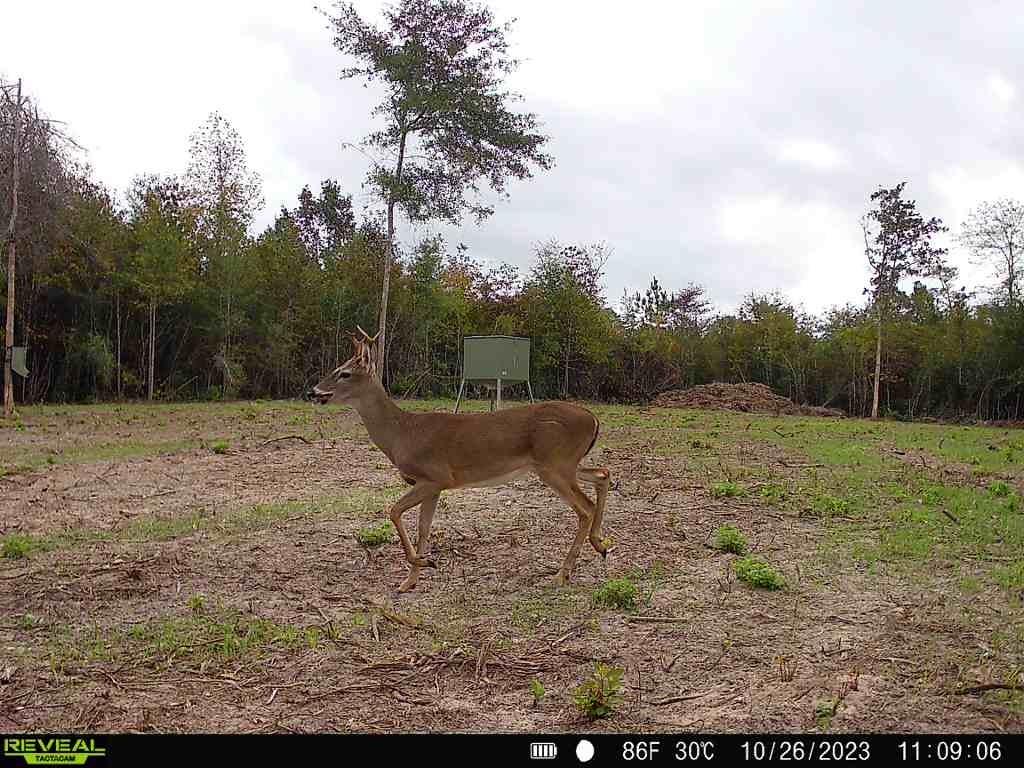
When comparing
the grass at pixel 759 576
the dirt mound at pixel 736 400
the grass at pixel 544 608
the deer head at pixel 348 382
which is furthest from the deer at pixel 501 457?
the dirt mound at pixel 736 400

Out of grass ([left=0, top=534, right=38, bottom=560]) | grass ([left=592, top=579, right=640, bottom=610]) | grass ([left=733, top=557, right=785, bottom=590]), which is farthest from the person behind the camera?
grass ([left=0, top=534, right=38, bottom=560])

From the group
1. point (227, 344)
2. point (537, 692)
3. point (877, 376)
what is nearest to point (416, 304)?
point (227, 344)

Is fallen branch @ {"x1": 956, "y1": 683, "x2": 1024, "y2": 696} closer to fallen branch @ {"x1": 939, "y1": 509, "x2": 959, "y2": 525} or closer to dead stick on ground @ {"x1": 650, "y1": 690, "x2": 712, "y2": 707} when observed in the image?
dead stick on ground @ {"x1": 650, "y1": 690, "x2": 712, "y2": 707}

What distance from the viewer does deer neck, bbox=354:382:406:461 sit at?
246 inches

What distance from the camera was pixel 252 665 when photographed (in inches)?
162

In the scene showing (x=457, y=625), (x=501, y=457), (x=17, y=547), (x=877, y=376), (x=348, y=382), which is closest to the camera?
(x=457, y=625)

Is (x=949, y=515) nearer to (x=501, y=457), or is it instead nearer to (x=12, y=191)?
(x=501, y=457)

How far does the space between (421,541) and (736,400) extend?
22447 millimetres

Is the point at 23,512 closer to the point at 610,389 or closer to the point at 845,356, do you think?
the point at 610,389

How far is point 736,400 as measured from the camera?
2681cm

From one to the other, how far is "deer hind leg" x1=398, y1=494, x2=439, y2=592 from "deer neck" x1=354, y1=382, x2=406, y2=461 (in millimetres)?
496

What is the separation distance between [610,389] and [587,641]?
84.5ft
